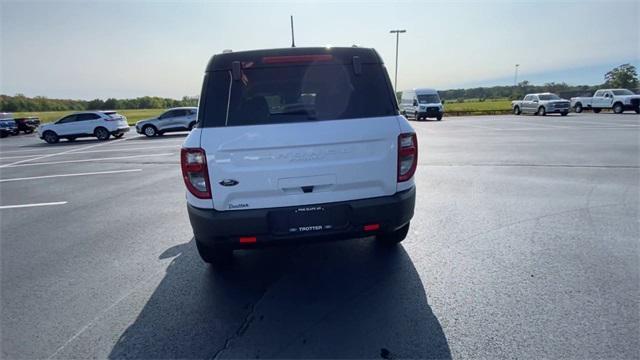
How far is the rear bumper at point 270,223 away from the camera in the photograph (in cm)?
253

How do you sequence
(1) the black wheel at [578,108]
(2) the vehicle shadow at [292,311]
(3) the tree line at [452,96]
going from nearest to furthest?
(2) the vehicle shadow at [292,311] → (1) the black wheel at [578,108] → (3) the tree line at [452,96]

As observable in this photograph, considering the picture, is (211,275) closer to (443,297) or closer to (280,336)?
(280,336)

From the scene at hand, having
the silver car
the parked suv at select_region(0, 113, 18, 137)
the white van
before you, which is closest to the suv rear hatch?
the silver car

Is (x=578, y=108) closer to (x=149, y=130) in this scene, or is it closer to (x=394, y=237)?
(x=394, y=237)

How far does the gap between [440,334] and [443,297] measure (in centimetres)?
49

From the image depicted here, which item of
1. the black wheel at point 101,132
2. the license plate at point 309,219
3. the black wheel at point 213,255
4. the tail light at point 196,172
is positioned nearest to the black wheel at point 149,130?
the black wheel at point 101,132

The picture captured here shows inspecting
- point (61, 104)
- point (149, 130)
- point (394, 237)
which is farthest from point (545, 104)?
point (61, 104)

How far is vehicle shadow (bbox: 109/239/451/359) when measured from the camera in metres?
2.27

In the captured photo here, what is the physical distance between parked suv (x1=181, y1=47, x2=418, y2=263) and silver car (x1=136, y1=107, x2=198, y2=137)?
1907 cm

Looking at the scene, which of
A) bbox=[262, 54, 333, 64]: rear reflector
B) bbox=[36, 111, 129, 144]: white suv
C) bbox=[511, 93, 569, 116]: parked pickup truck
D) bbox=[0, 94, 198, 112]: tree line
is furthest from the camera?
bbox=[0, 94, 198, 112]: tree line

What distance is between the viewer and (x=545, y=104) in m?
26.0

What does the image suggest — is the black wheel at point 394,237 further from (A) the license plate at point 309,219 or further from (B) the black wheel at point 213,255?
(B) the black wheel at point 213,255

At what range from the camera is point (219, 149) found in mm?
2451

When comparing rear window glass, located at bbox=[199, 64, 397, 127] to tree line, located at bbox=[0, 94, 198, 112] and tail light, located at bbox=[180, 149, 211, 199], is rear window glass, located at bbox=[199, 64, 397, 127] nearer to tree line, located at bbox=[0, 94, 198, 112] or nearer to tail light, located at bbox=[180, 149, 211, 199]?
tail light, located at bbox=[180, 149, 211, 199]
